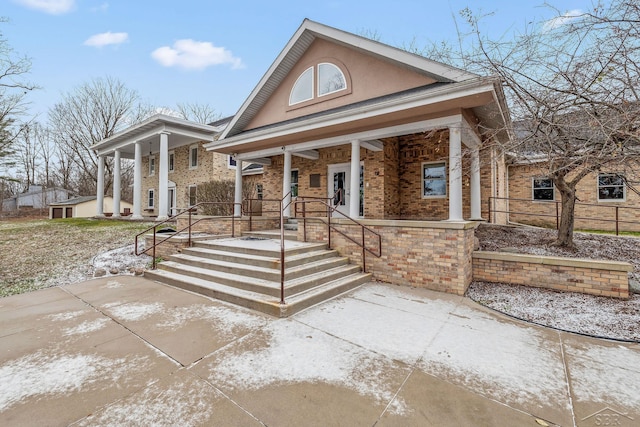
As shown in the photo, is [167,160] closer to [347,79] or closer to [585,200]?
[347,79]

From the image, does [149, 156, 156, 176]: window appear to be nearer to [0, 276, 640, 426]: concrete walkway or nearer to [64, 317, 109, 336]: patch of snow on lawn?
[0, 276, 640, 426]: concrete walkway

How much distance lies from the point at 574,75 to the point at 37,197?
45.4 m

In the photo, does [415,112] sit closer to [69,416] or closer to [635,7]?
[635,7]

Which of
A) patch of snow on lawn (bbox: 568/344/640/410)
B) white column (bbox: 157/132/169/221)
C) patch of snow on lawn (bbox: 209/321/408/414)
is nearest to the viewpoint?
patch of snow on lawn (bbox: 568/344/640/410)

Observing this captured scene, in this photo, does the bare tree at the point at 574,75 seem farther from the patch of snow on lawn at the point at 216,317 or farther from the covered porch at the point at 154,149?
the covered porch at the point at 154,149

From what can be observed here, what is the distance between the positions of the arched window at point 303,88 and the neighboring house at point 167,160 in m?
5.66

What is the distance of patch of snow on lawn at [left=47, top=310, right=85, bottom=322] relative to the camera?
4.15 meters

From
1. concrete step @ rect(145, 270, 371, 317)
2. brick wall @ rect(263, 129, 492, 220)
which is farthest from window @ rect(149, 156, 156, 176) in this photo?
concrete step @ rect(145, 270, 371, 317)

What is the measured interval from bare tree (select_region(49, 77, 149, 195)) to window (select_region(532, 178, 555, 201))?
106ft

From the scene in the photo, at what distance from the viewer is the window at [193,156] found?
1803cm

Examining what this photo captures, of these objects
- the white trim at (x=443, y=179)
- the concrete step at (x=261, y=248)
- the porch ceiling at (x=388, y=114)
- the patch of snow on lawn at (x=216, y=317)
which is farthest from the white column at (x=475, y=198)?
the patch of snow on lawn at (x=216, y=317)

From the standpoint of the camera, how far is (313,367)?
112 inches

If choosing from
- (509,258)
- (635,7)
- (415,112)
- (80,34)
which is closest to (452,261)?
(509,258)

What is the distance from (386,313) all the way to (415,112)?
4509 millimetres
